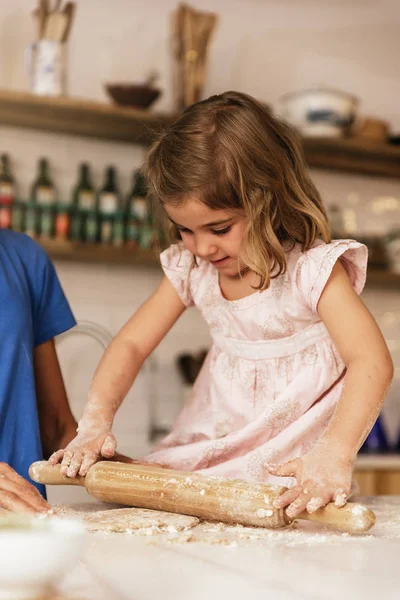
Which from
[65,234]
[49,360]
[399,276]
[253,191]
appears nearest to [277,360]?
[253,191]

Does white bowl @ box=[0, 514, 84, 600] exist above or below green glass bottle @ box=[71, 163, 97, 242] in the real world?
above

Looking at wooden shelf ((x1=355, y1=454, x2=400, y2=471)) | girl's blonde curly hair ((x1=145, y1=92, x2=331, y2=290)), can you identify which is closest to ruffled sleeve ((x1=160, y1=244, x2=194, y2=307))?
girl's blonde curly hair ((x1=145, y1=92, x2=331, y2=290))

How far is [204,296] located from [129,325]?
0.15 m

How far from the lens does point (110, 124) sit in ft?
9.26

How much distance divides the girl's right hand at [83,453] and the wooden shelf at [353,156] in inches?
79.0

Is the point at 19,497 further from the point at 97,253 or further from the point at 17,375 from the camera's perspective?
the point at 97,253

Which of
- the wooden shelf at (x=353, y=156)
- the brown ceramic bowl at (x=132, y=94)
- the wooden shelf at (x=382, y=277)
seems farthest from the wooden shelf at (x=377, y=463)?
the brown ceramic bowl at (x=132, y=94)

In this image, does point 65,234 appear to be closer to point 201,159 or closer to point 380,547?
point 201,159

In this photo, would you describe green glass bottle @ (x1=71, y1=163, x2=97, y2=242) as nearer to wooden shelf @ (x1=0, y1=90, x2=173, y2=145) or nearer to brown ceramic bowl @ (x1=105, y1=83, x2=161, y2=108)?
wooden shelf @ (x1=0, y1=90, x2=173, y2=145)

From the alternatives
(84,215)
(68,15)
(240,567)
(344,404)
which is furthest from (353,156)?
(240,567)

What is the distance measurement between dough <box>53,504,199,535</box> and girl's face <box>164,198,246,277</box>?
430 millimetres

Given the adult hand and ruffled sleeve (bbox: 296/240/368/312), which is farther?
ruffled sleeve (bbox: 296/240/368/312)

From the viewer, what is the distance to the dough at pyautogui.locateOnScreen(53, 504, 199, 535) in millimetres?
950

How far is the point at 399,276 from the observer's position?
3201 mm
